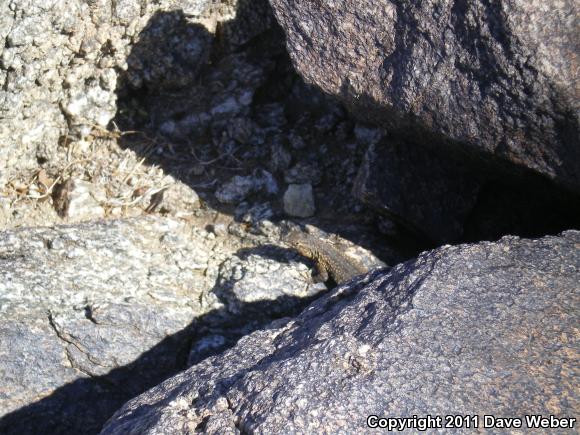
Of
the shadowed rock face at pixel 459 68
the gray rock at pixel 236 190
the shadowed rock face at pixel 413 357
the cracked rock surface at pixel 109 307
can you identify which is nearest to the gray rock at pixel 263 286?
the cracked rock surface at pixel 109 307

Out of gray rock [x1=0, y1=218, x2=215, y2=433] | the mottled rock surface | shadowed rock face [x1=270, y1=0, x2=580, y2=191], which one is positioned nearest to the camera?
shadowed rock face [x1=270, y1=0, x2=580, y2=191]

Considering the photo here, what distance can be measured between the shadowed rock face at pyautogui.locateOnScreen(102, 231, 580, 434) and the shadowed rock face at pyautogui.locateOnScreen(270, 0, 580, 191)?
35 centimetres

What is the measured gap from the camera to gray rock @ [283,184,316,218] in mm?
3318

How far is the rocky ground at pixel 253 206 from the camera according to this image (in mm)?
2084

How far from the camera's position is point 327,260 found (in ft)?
9.97

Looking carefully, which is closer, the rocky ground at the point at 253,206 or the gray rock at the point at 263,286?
the rocky ground at the point at 253,206

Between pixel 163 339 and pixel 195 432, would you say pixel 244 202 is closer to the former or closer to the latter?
pixel 163 339

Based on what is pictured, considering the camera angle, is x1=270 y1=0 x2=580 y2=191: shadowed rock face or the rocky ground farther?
x1=270 y1=0 x2=580 y2=191: shadowed rock face

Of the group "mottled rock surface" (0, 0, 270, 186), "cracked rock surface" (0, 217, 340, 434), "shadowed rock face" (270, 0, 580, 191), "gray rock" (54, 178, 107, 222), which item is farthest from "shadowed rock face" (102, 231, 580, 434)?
"mottled rock surface" (0, 0, 270, 186)

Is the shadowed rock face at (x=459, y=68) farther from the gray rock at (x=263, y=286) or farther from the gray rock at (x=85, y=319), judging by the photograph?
the gray rock at (x=85, y=319)

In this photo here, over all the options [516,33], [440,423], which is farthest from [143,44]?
[440,423]

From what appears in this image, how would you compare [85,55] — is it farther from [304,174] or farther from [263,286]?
[263,286]

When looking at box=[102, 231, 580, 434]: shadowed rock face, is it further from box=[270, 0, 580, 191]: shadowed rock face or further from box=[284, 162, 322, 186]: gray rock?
box=[284, 162, 322, 186]: gray rock

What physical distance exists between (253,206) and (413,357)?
5.04 feet
